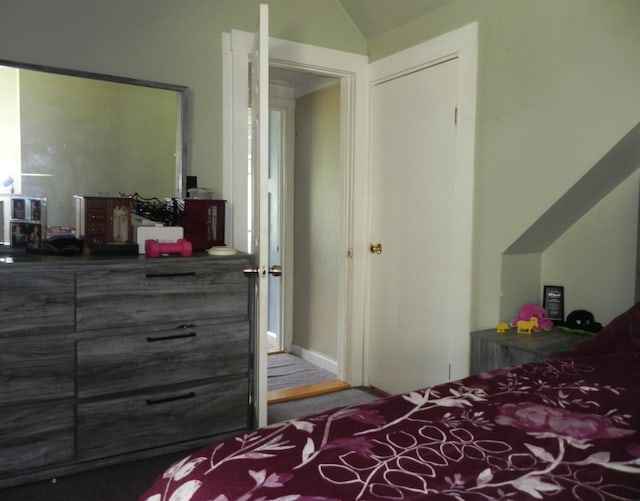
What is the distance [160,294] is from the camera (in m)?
2.28

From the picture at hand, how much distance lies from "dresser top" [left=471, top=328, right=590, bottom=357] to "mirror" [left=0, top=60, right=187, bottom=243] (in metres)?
1.75

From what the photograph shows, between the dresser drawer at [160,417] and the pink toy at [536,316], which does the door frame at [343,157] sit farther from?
the pink toy at [536,316]

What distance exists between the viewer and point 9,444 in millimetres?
2041

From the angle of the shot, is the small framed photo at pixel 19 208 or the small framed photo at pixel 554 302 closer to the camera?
the small framed photo at pixel 19 208

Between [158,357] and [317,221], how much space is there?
202 centimetres

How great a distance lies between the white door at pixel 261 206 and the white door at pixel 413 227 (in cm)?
98

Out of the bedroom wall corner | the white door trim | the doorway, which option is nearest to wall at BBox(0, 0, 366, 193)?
the doorway

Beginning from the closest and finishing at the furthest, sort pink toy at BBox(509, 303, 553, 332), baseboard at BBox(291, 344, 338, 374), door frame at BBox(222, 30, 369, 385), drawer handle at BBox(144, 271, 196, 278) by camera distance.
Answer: drawer handle at BBox(144, 271, 196, 278)
pink toy at BBox(509, 303, 553, 332)
door frame at BBox(222, 30, 369, 385)
baseboard at BBox(291, 344, 338, 374)

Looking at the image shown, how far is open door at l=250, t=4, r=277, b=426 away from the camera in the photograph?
90.9 inches

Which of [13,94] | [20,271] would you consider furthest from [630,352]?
[13,94]

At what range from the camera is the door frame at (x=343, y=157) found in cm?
291

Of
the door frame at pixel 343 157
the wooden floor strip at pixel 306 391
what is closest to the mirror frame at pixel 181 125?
the door frame at pixel 343 157

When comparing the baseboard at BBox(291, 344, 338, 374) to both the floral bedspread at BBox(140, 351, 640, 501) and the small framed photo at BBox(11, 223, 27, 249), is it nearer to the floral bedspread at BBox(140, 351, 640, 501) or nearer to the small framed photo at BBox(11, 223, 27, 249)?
the small framed photo at BBox(11, 223, 27, 249)

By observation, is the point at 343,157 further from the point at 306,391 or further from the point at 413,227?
the point at 306,391
